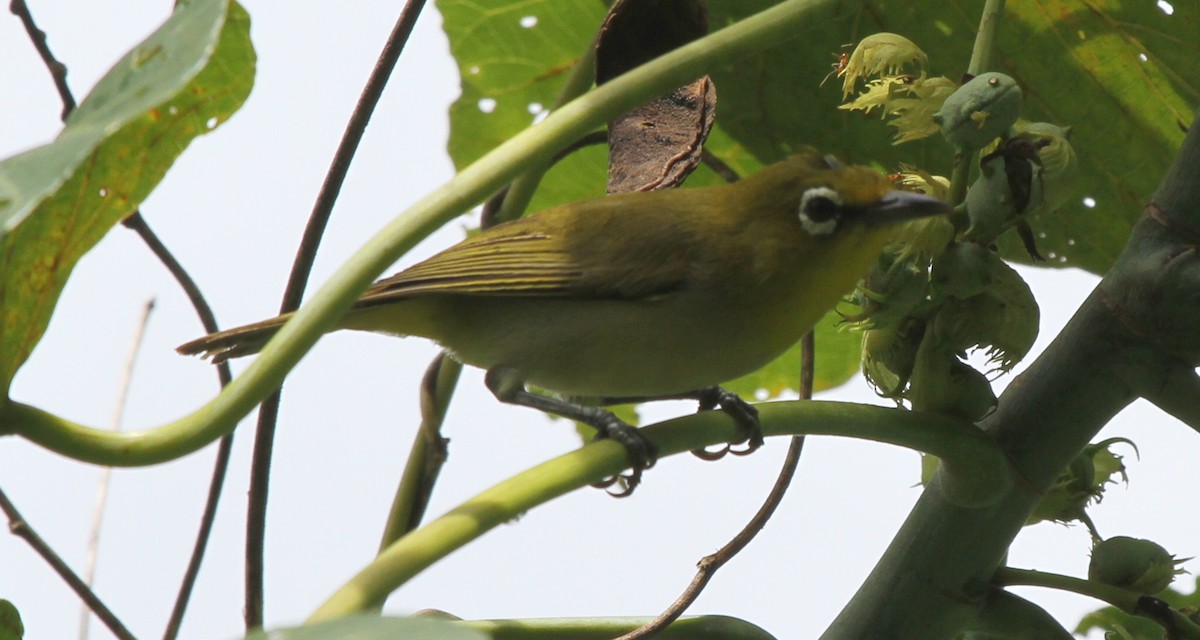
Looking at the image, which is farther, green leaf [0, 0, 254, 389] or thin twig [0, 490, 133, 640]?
thin twig [0, 490, 133, 640]

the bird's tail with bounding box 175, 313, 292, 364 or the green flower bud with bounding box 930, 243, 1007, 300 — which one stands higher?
the bird's tail with bounding box 175, 313, 292, 364

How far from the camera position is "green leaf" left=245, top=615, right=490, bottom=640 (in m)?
0.92

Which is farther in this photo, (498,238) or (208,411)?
(498,238)

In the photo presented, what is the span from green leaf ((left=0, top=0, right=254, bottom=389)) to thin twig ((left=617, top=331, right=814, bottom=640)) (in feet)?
2.86

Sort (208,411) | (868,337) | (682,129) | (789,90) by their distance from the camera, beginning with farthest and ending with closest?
(789,90)
(682,129)
(868,337)
(208,411)

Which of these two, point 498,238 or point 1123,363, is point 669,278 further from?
point 1123,363

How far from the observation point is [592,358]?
7.57 feet

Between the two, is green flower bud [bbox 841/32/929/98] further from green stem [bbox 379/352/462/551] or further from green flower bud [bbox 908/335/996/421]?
green stem [bbox 379/352/462/551]

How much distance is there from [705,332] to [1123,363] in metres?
0.84

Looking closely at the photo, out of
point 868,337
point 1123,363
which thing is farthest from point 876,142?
point 1123,363

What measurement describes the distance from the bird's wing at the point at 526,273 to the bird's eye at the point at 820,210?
0.89ft

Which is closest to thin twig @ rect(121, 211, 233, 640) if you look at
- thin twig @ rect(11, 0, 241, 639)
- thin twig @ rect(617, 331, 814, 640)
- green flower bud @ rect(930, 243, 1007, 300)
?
thin twig @ rect(11, 0, 241, 639)

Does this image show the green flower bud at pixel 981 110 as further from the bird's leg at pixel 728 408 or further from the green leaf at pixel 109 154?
the green leaf at pixel 109 154

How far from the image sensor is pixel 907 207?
1.82 metres
